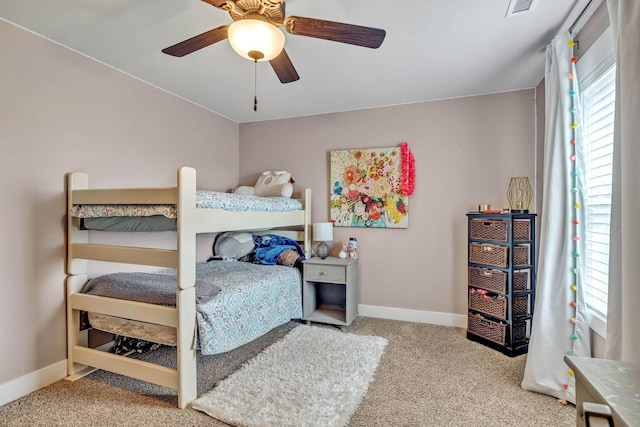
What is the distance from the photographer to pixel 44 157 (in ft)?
6.66

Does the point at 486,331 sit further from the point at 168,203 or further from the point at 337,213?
the point at 168,203

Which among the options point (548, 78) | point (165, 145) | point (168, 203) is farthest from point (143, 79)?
point (548, 78)

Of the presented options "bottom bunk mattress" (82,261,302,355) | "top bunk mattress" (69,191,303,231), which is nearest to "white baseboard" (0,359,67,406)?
"bottom bunk mattress" (82,261,302,355)

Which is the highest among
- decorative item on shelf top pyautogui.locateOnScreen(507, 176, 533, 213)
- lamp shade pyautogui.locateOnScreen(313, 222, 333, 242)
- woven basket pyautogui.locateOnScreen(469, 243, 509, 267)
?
decorative item on shelf top pyautogui.locateOnScreen(507, 176, 533, 213)

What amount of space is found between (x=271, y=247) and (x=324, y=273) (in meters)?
0.63

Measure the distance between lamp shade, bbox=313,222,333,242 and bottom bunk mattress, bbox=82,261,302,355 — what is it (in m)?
0.64

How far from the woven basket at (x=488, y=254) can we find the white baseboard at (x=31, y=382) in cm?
321

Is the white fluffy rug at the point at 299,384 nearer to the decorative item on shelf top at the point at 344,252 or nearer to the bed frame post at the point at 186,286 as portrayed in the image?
the bed frame post at the point at 186,286

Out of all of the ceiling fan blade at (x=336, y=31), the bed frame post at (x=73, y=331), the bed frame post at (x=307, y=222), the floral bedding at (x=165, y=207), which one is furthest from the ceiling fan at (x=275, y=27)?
the bed frame post at (x=307, y=222)

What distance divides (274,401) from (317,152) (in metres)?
2.52

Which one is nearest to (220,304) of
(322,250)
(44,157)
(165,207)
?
(165,207)

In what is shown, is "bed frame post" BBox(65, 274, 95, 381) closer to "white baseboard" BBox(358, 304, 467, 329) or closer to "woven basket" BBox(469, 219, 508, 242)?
"white baseboard" BBox(358, 304, 467, 329)

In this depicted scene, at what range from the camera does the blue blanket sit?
3.13 metres

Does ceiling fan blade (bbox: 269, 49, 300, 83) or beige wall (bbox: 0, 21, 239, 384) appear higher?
ceiling fan blade (bbox: 269, 49, 300, 83)
